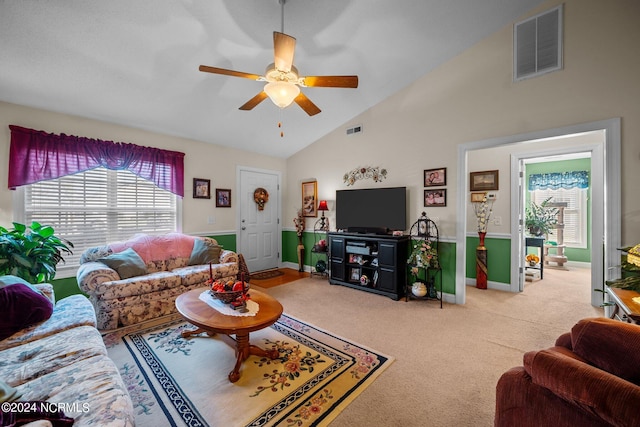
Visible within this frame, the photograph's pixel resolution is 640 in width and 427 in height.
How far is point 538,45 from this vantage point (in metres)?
2.87

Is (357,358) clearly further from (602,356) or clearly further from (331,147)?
(331,147)

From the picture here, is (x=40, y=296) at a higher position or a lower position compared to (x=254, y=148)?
lower

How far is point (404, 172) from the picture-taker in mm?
3957

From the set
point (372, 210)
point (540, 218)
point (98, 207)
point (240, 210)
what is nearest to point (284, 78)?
point (372, 210)

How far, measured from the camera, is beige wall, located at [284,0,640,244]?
2459 millimetres

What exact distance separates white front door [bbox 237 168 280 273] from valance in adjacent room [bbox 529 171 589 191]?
5.95m

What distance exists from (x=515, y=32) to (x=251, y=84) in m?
3.20

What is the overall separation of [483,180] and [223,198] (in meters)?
4.53

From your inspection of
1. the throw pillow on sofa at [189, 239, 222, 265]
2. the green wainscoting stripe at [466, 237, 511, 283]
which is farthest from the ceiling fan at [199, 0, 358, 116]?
the green wainscoting stripe at [466, 237, 511, 283]

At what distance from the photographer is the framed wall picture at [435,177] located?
357 centimetres

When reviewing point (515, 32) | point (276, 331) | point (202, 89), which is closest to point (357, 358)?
point (276, 331)

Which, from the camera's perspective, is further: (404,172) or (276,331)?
(404,172)

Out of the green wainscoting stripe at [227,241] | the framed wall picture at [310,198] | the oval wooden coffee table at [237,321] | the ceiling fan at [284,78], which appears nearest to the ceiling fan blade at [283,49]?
the ceiling fan at [284,78]

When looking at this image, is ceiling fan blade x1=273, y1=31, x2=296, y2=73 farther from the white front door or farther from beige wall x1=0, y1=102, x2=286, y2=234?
the white front door
